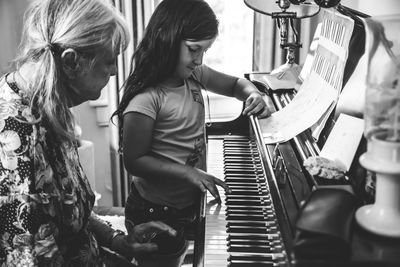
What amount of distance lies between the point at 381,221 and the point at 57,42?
824 millimetres

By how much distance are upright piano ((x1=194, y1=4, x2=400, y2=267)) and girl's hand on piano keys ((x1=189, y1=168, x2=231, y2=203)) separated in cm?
5

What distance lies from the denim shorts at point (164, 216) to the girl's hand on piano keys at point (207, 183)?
0.33m

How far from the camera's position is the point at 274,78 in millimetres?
2100

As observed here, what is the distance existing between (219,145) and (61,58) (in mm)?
867

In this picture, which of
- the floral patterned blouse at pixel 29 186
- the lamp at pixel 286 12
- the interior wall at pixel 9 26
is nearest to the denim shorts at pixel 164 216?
the floral patterned blouse at pixel 29 186

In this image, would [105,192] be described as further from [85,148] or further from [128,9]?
[128,9]

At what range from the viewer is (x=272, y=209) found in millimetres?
1164

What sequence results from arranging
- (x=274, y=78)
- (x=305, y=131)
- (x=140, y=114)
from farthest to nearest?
(x=274, y=78), (x=140, y=114), (x=305, y=131)

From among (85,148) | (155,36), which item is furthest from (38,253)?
(85,148)

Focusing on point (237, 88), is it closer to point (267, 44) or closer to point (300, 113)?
point (300, 113)

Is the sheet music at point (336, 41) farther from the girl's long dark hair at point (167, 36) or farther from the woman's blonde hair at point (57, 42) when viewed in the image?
the woman's blonde hair at point (57, 42)

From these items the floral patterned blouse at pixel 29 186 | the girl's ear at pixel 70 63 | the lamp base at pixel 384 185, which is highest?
the girl's ear at pixel 70 63

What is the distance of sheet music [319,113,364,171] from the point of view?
1.09 m

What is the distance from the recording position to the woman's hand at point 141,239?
1.47m
